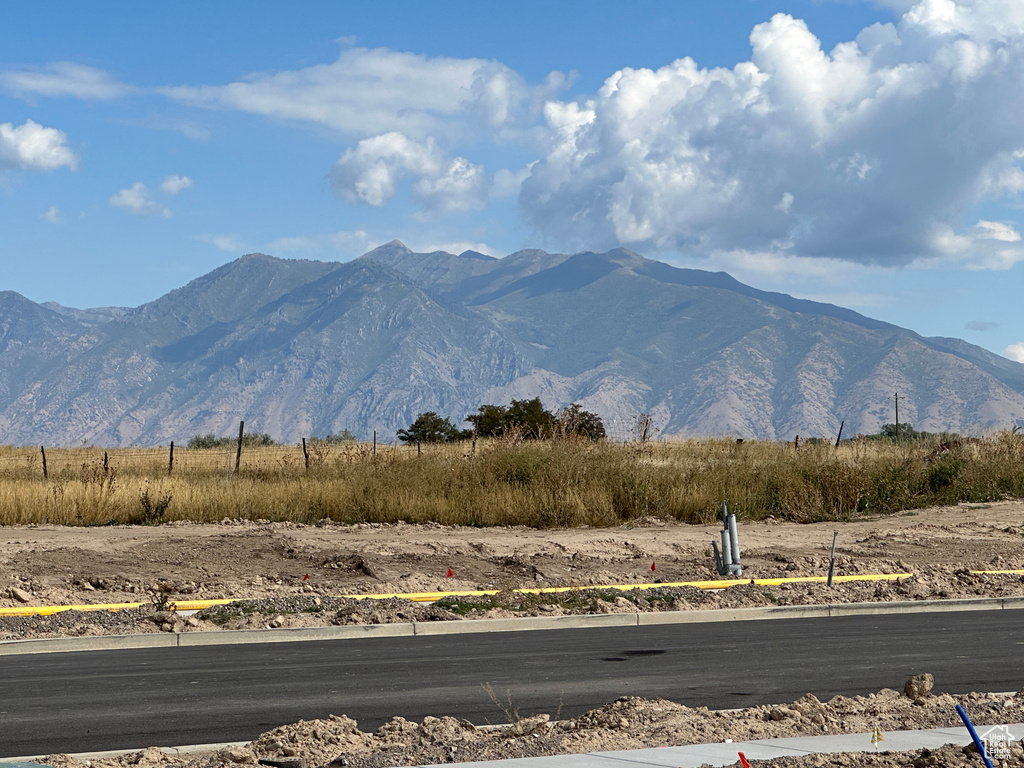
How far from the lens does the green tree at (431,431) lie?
62875mm

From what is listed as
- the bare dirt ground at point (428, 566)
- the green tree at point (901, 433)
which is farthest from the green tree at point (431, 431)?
the bare dirt ground at point (428, 566)

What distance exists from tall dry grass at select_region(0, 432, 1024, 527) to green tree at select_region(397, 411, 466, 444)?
108ft

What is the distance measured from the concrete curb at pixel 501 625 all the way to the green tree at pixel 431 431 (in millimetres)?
46599

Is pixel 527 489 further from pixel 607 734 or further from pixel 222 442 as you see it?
pixel 222 442

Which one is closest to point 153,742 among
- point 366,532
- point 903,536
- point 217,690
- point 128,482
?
point 217,690

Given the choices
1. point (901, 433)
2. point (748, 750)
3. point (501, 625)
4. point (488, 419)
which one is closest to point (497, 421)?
point (488, 419)

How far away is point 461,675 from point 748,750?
406 centimetres

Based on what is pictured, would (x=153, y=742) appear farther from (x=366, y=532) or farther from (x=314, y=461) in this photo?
(x=314, y=461)

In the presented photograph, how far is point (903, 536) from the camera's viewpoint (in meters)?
22.6

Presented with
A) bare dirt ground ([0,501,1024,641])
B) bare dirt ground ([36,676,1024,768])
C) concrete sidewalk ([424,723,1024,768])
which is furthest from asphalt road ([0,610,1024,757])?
concrete sidewalk ([424,723,1024,768])

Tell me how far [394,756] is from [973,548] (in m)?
16.9

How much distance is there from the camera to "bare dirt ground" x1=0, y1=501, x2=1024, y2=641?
1474cm

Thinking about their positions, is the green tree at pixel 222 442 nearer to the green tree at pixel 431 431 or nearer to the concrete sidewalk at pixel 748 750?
the green tree at pixel 431 431

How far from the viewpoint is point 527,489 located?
25.9 meters
